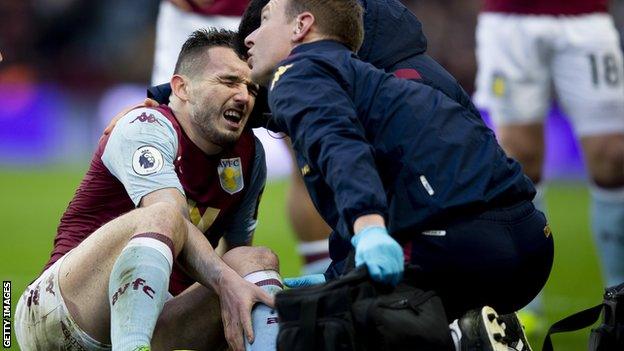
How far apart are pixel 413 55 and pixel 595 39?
8.56ft

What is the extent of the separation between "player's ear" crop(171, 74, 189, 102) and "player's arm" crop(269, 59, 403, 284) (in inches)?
36.3

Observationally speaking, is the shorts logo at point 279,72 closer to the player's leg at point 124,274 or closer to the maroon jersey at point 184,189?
the player's leg at point 124,274

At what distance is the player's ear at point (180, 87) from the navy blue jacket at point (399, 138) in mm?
801

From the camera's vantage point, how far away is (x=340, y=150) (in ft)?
11.5

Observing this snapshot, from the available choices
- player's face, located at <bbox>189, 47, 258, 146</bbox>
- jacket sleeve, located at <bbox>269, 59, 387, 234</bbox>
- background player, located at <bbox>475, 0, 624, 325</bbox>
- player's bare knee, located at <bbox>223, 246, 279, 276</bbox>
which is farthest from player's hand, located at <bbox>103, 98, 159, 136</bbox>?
background player, located at <bbox>475, 0, 624, 325</bbox>

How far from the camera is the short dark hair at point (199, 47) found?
15.3 feet

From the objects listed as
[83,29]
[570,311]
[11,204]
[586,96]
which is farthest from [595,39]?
[83,29]

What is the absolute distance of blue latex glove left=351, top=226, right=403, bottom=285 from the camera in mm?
3393

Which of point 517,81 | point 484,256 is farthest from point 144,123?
point 517,81

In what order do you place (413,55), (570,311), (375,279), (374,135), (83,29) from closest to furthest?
(375,279) → (374,135) → (413,55) → (570,311) → (83,29)

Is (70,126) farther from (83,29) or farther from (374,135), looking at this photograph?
(374,135)

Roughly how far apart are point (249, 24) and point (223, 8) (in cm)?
203

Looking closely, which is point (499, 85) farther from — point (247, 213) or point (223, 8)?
point (247, 213)

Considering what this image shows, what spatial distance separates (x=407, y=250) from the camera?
386cm
